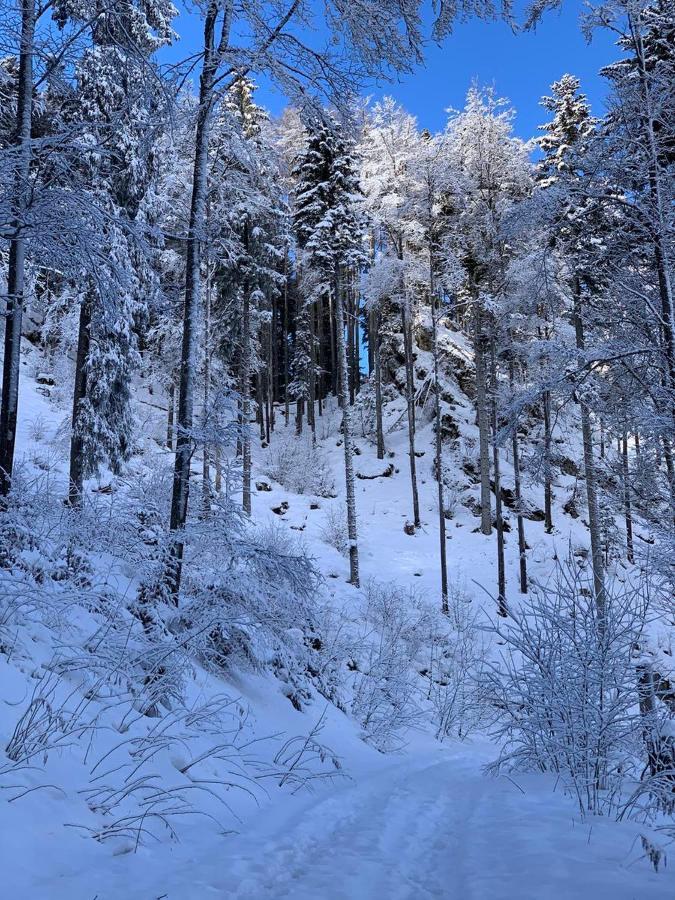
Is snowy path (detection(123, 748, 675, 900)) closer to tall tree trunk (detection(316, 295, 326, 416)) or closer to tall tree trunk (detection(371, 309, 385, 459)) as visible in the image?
tall tree trunk (detection(371, 309, 385, 459))

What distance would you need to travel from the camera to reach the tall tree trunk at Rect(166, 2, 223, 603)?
6125mm

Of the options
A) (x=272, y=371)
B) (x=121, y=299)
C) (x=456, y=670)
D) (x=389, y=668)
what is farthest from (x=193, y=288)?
(x=272, y=371)

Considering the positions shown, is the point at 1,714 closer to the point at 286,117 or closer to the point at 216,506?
the point at 216,506

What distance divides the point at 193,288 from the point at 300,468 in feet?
62.0

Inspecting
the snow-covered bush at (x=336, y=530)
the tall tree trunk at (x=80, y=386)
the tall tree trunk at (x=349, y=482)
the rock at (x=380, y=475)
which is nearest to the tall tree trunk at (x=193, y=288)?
the tall tree trunk at (x=80, y=386)

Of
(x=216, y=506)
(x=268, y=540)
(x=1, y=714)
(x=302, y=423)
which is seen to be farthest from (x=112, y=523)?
(x=302, y=423)

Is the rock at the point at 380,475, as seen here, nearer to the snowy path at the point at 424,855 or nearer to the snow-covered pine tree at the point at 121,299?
the snow-covered pine tree at the point at 121,299

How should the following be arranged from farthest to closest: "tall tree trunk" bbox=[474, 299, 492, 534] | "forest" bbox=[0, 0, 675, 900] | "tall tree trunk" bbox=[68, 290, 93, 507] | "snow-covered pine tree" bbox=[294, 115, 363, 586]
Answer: "tall tree trunk" bbox=[474, 299, 492, 534]
"snow-covered pine tree" bbox=[294, 115, 363, 586]
"tall tree trunk" bbox=[68, 290, 93, 507]
"forest" bbox=[0, 0, 675, 900]

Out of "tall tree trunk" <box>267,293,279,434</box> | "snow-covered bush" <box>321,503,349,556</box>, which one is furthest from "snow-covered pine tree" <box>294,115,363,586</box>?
"tall tree trunk" <box>267,293,279,434</box>

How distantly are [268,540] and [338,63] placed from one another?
337 inches

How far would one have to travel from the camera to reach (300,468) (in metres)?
25.4

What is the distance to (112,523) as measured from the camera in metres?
5.84

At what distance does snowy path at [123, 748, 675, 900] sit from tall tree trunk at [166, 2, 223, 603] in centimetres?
342

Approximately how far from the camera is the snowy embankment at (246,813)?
2.24 metres
